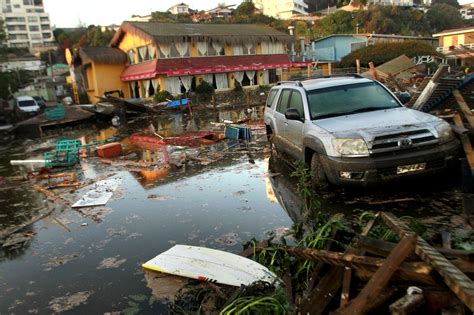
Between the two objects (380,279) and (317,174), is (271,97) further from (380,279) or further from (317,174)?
(380,279)

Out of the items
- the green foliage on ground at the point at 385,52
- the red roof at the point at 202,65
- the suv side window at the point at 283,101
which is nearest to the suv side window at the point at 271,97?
the suv side window at the point at 283,101

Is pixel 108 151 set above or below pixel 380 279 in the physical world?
below

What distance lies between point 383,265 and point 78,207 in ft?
20.5

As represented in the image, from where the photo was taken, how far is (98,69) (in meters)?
36.6

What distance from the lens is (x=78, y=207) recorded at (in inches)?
289

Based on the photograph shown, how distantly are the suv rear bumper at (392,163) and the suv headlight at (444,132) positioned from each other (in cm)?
8

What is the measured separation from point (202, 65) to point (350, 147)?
31354mm

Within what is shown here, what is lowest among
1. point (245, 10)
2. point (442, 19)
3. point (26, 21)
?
point (442, 19)

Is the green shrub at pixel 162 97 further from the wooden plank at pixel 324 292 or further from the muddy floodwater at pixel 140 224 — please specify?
the wooden plank at pixel 324 292

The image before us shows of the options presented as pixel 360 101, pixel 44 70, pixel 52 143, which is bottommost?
pixel 52 143

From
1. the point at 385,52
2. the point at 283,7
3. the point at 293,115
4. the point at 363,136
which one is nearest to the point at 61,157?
the point at 293,115

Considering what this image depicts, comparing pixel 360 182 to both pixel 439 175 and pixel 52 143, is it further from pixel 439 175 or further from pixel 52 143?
pixel 52 143

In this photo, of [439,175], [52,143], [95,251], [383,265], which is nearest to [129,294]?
[95,251]

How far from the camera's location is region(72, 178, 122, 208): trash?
294 inches
